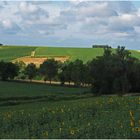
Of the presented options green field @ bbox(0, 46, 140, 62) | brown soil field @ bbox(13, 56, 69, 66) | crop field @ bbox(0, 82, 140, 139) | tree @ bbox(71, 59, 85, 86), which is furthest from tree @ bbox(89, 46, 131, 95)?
crop field @ bbox(0, 82, 140, 139)

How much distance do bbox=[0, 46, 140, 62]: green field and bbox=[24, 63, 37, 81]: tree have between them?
1826 cm

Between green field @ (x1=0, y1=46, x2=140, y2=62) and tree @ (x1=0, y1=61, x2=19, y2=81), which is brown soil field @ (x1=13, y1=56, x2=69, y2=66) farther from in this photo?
tree @ (x1=0, y1=61, x2=19, y2=81)

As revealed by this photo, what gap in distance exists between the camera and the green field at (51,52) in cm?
14812

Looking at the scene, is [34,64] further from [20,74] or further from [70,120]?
[70,120]

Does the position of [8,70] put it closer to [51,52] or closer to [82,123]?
[51,52]

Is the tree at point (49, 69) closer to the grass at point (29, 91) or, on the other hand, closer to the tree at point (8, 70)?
the tree at point (8, 70)

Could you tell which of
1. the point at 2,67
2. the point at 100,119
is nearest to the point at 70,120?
the point at 100,119

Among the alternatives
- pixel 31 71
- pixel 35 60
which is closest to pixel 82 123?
pixel 31 71

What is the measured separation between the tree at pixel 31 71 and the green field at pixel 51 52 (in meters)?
18.3

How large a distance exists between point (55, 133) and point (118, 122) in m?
1.65

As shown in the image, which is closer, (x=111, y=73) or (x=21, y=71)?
(x=111, y=73)

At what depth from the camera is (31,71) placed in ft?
412

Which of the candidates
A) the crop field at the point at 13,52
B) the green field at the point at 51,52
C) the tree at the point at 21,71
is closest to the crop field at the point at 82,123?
the tree at the point at 21,71

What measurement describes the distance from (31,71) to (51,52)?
112 ft
